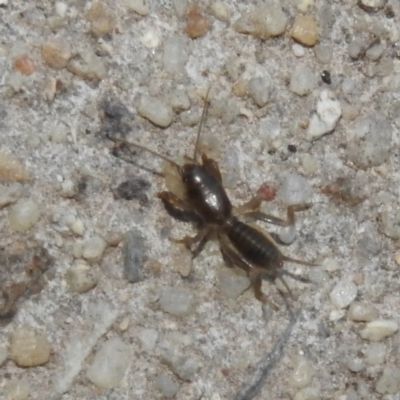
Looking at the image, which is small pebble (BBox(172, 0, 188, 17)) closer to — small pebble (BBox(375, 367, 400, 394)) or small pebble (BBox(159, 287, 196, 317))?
small pebble (BBox(159, 287, 196, 317))

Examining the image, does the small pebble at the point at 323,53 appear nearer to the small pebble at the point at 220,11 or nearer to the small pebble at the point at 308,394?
the small pebble at the point at 220,11

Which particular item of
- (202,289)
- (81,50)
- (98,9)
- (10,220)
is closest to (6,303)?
(10,220)

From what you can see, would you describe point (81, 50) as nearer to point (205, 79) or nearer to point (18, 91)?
point (18, 91)

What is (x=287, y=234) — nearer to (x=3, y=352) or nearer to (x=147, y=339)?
(x=147, y=339)

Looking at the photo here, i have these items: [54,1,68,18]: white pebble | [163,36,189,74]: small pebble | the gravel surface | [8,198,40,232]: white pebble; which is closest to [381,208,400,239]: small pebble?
the gravel surface

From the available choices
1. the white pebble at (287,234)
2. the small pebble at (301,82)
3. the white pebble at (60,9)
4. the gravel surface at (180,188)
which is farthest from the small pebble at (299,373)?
the white pebble at (60,9)

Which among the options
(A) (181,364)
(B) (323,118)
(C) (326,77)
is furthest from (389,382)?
(C) (326,77)
